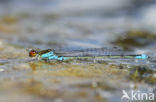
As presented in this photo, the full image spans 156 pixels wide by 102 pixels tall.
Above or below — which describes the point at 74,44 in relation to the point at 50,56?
above

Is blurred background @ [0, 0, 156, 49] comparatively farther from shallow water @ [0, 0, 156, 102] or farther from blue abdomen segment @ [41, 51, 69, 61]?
blue abdomen segment @ [41, 51, 69, 61]

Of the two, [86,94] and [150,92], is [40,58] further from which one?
[150,92]

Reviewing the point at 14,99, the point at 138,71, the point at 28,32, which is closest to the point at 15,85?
the point at 14,99

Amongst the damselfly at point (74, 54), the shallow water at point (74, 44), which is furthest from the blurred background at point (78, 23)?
Result: the damselfly at point (74, 54)

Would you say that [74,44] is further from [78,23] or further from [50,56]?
[78,23]

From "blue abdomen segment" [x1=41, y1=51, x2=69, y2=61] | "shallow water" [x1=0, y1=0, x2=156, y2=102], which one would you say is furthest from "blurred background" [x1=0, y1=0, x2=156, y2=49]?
"blue abdomen segment" [x1=41, y1=51, x2=69, y2=61]

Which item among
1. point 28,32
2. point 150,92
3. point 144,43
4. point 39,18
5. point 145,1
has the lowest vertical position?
point 150,92

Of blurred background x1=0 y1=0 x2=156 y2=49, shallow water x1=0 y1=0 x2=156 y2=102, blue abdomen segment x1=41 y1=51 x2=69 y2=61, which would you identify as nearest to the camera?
shallow water x1=0 y1=0 x2=156 y2=102

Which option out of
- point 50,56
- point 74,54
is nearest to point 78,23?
point 74,54
